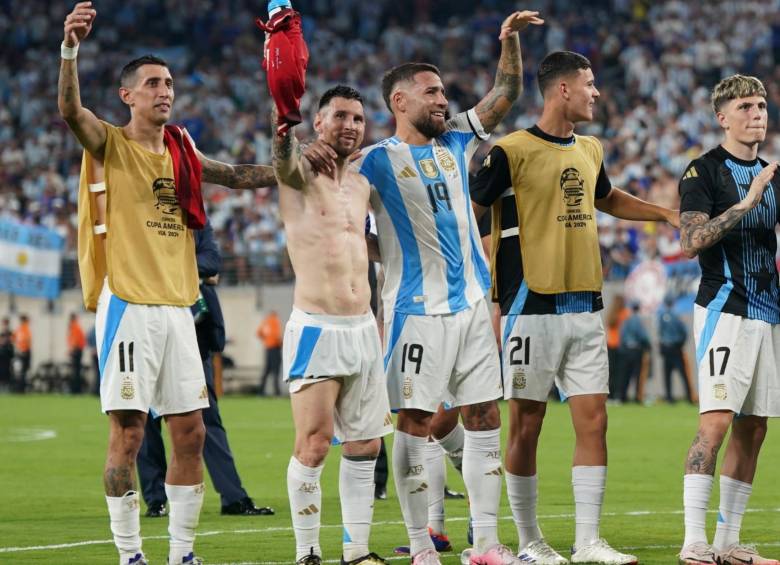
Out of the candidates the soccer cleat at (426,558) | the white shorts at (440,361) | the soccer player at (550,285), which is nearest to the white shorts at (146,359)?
the white shorts at (440,361)

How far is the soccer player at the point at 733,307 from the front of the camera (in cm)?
790

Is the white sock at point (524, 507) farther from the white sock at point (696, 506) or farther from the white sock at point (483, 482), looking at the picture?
the white sock at point (696, 506)

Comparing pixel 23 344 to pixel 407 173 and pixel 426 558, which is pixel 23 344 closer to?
pixel 407 173

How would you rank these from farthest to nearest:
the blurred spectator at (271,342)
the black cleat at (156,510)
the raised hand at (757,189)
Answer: the blurred spectator at (271,342)
the black cleat at (156,510)
the raised hand at (757,189)

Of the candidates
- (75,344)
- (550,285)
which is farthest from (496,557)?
(75,344)

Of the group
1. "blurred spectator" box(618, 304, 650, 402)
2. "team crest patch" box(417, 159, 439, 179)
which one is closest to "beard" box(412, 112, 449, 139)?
"team crest patch" box(417, 159, 439, 179)

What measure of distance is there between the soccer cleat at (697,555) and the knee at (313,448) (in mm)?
1979

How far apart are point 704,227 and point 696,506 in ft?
4.93

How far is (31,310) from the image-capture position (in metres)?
33.9

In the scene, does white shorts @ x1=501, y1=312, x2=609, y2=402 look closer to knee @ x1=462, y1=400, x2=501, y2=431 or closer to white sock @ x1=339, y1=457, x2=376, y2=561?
knee @ x1=462, y1=400, x2=501, y2=431

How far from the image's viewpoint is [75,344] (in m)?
32.6

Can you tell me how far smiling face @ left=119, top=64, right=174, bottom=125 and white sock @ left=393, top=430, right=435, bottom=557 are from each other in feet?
7.18

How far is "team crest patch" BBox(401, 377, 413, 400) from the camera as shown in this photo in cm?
800

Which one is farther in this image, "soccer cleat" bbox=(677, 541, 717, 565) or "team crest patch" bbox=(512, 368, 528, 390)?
"team crest patch" bbox=(512, 368, 528, 390)
